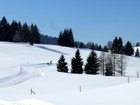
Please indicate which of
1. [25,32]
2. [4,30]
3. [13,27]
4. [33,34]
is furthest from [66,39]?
[4,30]

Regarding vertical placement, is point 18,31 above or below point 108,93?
above

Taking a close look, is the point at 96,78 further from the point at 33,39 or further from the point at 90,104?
the point at 33,39

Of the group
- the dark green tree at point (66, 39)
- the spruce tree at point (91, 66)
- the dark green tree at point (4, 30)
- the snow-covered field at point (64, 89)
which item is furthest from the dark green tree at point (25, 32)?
the spruce tree at point (91, 66)

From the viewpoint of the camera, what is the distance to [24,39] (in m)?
125

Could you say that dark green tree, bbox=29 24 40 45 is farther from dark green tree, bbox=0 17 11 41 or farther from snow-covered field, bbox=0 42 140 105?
snow-covered field, bbox=0 42 140 105

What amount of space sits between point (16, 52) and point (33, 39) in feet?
75.8

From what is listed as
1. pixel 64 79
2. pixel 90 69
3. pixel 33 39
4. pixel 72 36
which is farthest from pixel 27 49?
pixel 64 79

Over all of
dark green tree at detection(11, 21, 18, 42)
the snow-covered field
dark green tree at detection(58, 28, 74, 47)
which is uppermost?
dark green tree at detection(11, 21, 18, 42)

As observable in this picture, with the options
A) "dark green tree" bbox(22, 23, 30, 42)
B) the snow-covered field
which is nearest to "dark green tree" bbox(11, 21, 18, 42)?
"dark green tree" bbox(22, 23, 30, 42)

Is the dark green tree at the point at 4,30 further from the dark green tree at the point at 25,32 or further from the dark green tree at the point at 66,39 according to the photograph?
the dark green tree at the point at 66,39

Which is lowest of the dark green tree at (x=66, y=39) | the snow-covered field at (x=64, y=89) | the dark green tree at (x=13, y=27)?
the snow-covered field at (x=64, y=89)

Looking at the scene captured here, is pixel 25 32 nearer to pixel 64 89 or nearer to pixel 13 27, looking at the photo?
pixel 13 27

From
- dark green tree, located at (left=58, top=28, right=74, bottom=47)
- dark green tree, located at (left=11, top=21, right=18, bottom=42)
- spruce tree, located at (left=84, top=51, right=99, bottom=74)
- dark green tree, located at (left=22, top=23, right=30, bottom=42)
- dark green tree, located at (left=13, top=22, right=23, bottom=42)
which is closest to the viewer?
spruce tree, located at (left=84, top=51, right=99, bottom=74)

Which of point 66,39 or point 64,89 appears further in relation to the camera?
point 66,39
